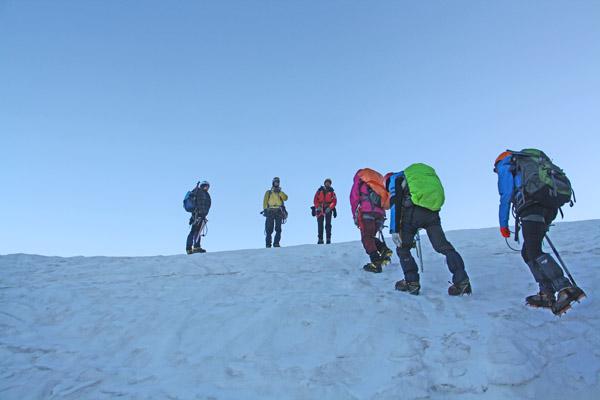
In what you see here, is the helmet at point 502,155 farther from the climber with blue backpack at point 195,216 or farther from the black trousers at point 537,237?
the climber with blue backpack at point 195,216

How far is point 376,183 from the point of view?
26.3 feet

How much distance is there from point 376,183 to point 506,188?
2897mm

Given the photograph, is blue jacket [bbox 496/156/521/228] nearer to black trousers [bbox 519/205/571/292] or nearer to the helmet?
the helmet

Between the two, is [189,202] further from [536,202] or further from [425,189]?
[536,202]

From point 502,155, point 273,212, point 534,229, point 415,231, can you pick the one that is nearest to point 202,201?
point 273,212

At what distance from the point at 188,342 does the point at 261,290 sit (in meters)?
2.22

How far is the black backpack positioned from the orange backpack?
2890mm

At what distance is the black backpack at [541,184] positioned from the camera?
5.02 meters

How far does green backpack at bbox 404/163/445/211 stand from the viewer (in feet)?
20.1

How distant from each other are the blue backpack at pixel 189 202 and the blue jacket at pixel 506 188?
9086mm

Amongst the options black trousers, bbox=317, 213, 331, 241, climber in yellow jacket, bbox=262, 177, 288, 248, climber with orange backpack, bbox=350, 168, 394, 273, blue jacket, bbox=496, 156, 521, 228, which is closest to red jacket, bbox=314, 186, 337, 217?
black trousers, bbox=317, 213, 331, 241

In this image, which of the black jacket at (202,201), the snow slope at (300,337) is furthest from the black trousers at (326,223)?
the snow slope at (300,337)

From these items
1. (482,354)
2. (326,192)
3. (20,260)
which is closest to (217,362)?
(482,354)

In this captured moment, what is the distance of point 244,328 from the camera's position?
5199 millimetres
